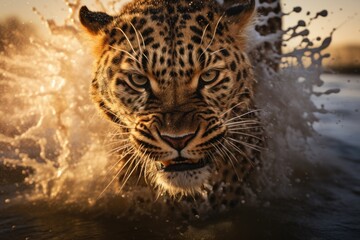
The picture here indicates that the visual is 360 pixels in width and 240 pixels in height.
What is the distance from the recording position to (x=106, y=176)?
5801mm

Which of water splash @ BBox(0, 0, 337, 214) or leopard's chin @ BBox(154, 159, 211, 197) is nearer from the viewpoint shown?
leopard's chin @ BBox(154, 159, 211, 197)

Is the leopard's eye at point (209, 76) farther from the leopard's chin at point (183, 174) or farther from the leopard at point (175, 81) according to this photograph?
the leopard's chin at point (183, 174)

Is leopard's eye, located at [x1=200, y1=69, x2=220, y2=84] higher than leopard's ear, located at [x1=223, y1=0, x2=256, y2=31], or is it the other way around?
leopard's ear, located at [x1=223, y1=0, x2=256, y2=31]

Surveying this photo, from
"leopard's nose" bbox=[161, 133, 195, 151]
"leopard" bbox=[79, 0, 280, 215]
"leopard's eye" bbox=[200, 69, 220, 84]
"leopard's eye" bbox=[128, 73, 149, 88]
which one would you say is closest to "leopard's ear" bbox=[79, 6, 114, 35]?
"leopard" bbox=[79, 0, 280, 215]

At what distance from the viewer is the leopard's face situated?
4.03 metres

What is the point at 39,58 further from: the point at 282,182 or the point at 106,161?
the point at 282,182

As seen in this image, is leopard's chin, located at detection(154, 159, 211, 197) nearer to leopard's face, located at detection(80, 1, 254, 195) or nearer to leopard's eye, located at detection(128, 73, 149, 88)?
leopard's face, located at detection(80, 1, 254, 195)

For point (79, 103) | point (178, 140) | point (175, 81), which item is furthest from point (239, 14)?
point (79, 103)

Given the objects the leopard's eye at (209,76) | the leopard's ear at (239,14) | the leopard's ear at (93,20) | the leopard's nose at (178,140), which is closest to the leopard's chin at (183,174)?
the leopard's nose at (178,140)

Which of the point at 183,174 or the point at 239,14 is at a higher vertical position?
the point at 239,14

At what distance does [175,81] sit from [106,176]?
2015mm

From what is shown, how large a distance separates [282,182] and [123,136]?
2309 mm

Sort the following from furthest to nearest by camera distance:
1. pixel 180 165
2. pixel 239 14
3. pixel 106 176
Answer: pixel 106 176 → pixel 239 14 → pixel 180 165

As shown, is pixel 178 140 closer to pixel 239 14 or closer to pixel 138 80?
pixel 138 80
